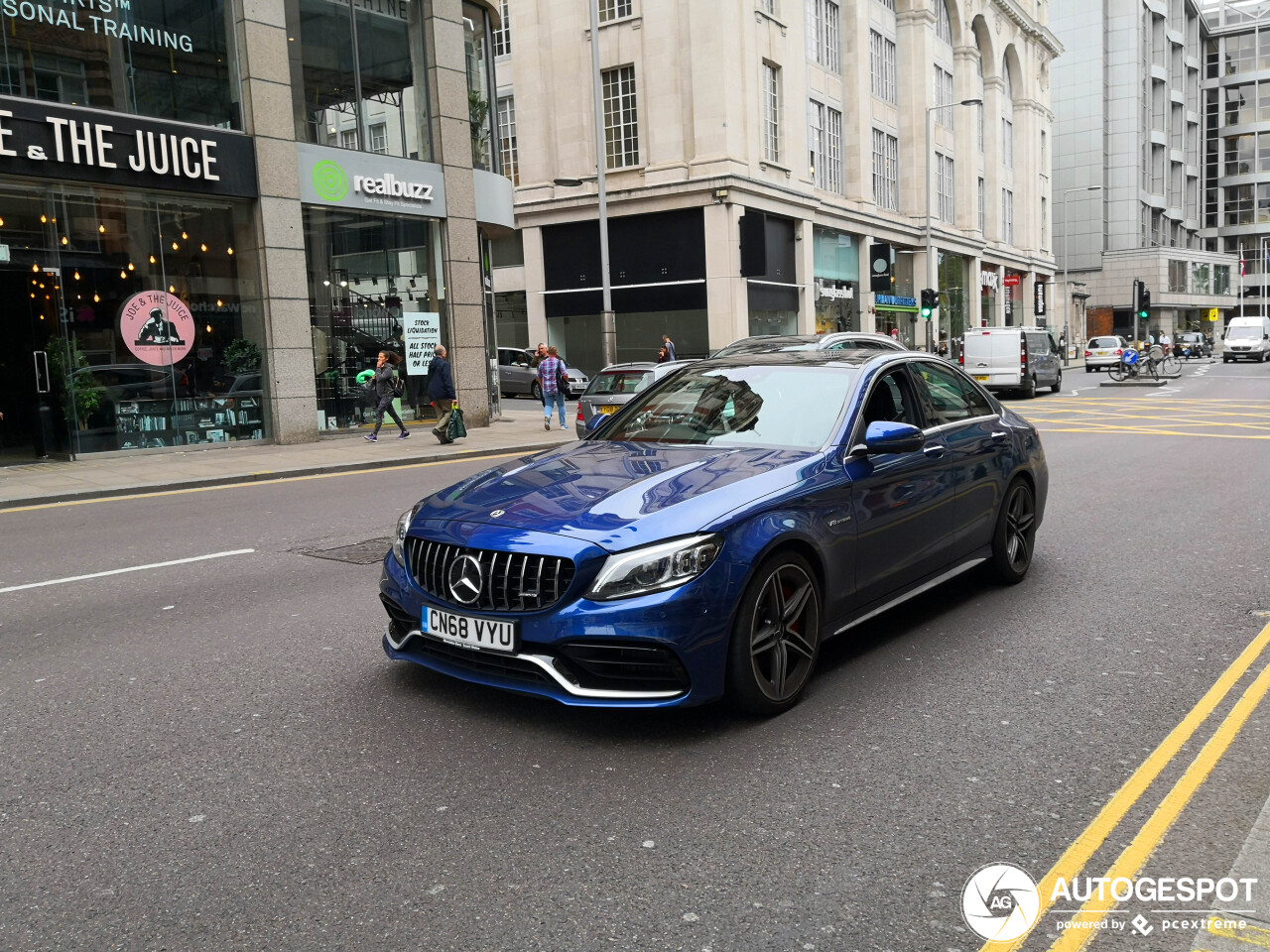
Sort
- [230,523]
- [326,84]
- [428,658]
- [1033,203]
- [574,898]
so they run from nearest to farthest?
[574,898] → [428,658] → [230,523] → [326,84] → [1033,203]

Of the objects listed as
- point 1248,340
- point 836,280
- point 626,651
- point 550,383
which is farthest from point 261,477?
point 1248,340

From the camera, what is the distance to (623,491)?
454 centimetres

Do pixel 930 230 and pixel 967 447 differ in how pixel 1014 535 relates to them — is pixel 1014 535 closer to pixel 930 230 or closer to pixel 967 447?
pixel 967 447

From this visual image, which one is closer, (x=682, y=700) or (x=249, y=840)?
(x=249, y=840)

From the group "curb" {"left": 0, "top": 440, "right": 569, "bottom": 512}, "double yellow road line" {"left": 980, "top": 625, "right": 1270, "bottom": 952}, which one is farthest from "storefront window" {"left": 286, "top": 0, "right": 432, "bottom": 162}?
"double yellow road line" {"left": 980, "top": 625, "right": 1270, "bottom": 952}

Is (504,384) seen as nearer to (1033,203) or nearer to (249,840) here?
A: (249,840)

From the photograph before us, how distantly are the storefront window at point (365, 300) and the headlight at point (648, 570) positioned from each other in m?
16.4

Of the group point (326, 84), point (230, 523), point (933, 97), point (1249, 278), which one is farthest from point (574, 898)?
point (1249, 278)

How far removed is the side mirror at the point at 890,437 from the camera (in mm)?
5121

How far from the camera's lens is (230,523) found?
10242 mm

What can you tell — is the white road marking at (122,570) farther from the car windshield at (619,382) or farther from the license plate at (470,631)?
the car windshield at (619,382)

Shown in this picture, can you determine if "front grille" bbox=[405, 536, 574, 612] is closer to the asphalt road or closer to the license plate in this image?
the license plate

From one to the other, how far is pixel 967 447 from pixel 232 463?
487 inches

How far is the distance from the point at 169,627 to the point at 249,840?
3.10 metres
